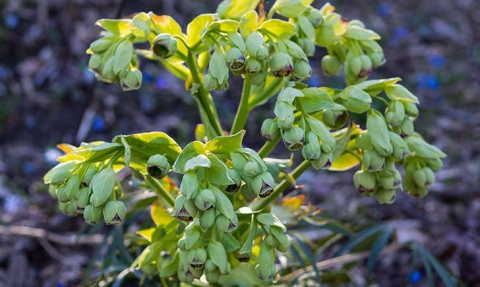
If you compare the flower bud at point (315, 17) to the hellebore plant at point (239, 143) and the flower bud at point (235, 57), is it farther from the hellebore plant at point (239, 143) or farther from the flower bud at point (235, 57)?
the flower bud at point (235, 57)

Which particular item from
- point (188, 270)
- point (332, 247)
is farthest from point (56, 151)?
point (188, 270)

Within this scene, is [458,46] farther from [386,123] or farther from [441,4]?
[386,123]

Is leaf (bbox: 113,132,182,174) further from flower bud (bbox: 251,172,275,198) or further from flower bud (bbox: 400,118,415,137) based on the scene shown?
flower bud (bbox: 400,118,415,137)

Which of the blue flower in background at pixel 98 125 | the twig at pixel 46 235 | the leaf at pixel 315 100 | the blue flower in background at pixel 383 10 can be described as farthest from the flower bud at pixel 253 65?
the blue flower in background at pixel 383 10

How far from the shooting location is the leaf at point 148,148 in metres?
1.24

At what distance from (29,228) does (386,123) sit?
62.6 inches

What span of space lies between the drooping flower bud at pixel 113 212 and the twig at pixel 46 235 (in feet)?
3.75

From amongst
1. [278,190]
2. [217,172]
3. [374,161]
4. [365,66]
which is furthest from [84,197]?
[365,66]

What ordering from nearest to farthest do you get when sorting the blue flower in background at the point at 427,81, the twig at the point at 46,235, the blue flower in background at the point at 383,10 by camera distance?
the twig at the point at 46,235 < the blue flower in background at the point at 427,81 < the blue flower in background at the point at 383,10

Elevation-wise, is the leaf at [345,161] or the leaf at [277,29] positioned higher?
the leaf at [277,29]

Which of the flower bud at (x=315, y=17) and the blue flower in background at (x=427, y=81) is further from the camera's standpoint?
the blue flower in background at (x=427, y=81)

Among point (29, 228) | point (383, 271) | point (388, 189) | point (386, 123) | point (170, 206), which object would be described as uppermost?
point (386, 123)

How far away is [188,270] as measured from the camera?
1209 mm

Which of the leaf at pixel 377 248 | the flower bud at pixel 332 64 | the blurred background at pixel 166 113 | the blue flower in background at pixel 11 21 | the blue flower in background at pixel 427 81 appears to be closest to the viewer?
the flower bud at pixel 332 64
